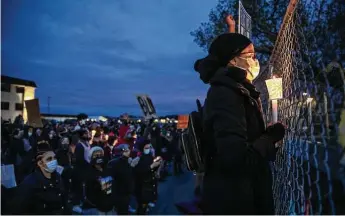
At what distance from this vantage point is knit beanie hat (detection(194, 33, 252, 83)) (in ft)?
6.49

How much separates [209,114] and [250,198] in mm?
508

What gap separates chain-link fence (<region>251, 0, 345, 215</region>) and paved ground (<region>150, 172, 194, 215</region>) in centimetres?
577

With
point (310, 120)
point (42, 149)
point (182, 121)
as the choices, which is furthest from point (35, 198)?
point (182, 121)

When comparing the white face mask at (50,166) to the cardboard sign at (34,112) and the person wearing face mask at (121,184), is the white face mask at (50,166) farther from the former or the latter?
the cardboard sign at (34,112)

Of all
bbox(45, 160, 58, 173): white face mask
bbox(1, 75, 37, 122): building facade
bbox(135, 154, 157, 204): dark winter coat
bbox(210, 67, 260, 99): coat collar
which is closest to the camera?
bbox(210, 67, 260, 99): coat collar

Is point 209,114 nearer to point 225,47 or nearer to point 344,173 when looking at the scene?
point 225,47

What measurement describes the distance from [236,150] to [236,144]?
0.03m

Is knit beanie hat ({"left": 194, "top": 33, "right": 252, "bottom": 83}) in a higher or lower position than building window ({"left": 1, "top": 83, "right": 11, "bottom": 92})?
lower

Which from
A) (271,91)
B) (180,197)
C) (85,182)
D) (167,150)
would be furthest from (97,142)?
(271,91)

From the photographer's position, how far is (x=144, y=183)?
8.66 meters

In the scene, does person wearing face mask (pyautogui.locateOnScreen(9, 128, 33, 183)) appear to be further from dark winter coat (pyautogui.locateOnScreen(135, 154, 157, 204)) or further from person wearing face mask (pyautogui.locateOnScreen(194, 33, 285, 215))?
person wearing face mask (pyautogui.locateOnScreen(194, 33, 285, 215))

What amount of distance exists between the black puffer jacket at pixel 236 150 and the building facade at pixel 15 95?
52346 millimetres

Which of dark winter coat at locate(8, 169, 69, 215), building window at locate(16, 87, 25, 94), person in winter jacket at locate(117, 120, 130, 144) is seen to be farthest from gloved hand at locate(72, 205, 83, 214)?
building window at locate(16, 87, 25, 94)

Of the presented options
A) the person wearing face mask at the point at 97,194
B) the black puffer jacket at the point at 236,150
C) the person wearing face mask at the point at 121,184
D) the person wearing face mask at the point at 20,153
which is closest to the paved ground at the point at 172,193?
the person wearing face mask at the point at 121,184
